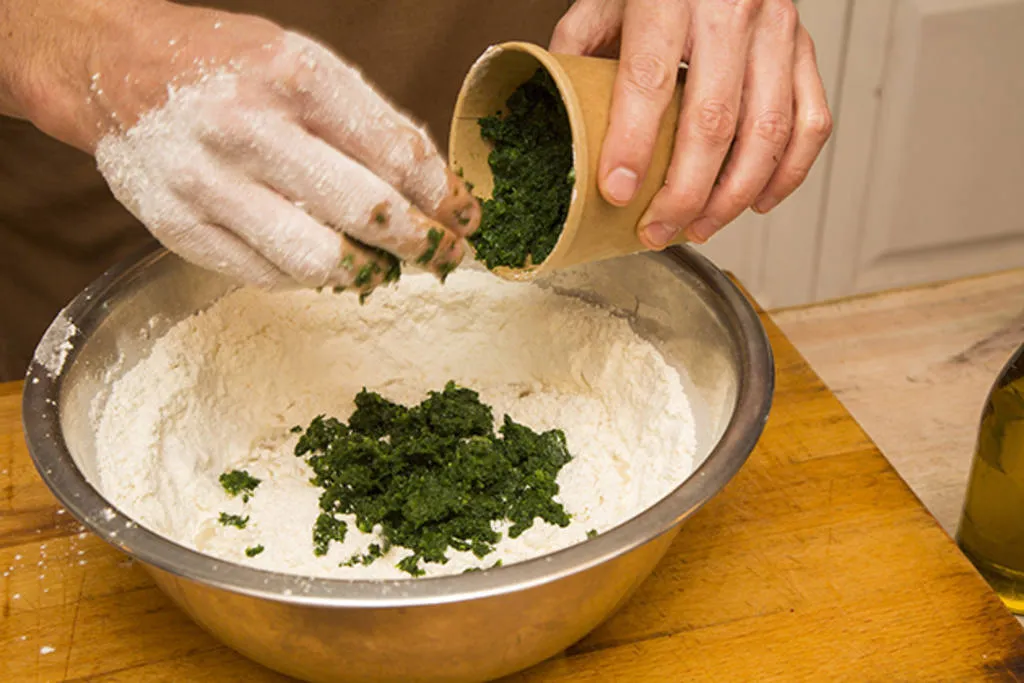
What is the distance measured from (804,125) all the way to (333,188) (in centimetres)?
51

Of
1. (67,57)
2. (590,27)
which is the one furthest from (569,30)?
(67,57)

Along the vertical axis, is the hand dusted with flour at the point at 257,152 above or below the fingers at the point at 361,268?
above

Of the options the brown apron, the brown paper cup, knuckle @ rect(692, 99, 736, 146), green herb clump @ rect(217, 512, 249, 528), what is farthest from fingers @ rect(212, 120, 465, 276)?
the brown apron

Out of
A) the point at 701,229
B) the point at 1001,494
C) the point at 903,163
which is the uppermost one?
the point at 701,229

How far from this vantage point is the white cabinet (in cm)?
200

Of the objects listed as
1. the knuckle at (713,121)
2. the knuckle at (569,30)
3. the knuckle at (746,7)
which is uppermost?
the knuckle at (746,7)

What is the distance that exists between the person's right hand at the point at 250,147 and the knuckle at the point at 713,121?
27 cm

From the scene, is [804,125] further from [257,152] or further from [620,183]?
[257,152]

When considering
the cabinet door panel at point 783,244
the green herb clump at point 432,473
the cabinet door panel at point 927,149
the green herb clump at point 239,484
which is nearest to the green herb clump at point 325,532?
the green herb clump at point 432,473

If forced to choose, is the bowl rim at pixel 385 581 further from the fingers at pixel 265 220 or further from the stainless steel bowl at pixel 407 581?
the fingers at pixel 265 220

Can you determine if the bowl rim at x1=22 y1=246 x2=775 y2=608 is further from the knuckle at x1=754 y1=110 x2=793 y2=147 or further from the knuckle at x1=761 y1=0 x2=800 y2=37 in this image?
the knuckle at x1=761 y1=0 x2=800 y2=37

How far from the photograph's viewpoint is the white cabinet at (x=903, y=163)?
2.00 m

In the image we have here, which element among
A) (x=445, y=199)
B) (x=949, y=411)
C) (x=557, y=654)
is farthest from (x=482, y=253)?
(x=949, y=411)

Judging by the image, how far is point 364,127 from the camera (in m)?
0.85
